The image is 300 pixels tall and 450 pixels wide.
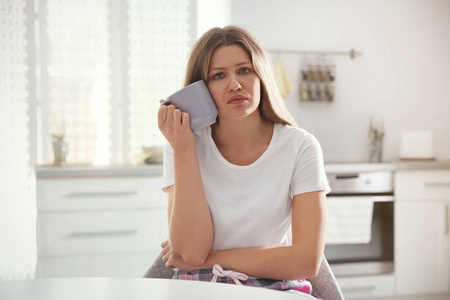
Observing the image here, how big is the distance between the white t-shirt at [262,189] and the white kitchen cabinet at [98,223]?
55.7 inches

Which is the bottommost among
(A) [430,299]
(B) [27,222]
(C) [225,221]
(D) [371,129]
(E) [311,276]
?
(A) [430,299]

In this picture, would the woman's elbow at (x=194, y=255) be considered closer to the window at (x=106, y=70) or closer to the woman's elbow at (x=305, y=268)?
the woman's elbow at (x=305, y=268)

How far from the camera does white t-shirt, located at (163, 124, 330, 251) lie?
1.28 metres

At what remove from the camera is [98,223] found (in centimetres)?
264

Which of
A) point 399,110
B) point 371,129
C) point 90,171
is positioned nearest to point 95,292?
point 90,171

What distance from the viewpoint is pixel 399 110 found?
3.54 meters

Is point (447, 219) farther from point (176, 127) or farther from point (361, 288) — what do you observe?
point (176, 127)

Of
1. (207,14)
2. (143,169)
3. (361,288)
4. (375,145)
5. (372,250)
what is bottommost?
(361,288)

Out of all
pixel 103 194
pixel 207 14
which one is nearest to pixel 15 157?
pixel 103 194

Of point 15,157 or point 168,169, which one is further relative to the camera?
point 15,157

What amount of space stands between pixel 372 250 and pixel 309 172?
75.4 inches

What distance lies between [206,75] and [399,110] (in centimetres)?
257

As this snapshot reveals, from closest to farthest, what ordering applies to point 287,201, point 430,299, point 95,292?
point 95,292 < point 287,201 < point 430,299

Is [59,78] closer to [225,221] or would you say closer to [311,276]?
[225,221]
